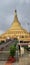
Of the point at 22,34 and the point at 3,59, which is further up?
the point at 3,59

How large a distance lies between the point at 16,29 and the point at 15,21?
5004 mm

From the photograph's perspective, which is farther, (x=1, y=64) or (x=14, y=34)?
(x=14, y=34)

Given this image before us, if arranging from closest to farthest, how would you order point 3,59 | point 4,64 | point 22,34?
1. point 4,64
2. point 3,59
3. point 22,34

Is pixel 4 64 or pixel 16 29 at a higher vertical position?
pixel 4 64

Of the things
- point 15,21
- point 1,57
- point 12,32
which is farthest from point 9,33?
point 1,57

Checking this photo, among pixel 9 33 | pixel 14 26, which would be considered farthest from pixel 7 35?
pixel 14 26

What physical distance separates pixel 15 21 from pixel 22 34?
10.3m

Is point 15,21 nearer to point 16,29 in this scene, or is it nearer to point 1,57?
point 16,29

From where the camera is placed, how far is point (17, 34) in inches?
3342

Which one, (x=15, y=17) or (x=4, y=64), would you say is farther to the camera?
(x=15, y=17)

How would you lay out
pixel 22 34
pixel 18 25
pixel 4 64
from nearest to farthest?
pixel 4 64, pixel 22 34, pixel 18 25

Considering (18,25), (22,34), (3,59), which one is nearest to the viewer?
(3,59)

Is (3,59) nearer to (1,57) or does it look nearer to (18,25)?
(1,57)

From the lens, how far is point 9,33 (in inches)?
3428
